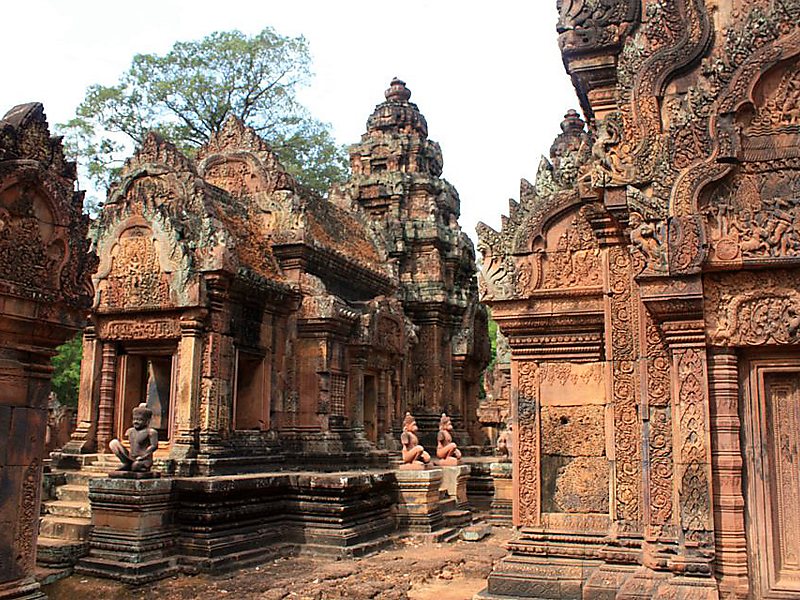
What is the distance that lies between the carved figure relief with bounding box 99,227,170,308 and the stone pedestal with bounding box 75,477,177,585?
3.10 m

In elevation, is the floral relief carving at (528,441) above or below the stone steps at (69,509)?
above

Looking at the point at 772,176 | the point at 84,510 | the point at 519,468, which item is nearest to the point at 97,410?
the point at 84,510

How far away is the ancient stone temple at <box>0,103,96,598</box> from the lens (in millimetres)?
6203

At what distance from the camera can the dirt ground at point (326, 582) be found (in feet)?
29.3

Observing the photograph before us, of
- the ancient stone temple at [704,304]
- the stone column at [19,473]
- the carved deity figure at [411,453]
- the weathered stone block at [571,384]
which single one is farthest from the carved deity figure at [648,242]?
the carved deity figure at [411,453]

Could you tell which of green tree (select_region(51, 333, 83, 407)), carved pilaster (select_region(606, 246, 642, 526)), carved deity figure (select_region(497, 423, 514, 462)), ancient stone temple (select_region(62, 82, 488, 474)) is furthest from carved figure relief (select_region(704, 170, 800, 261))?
green tree (select_region(51, 333, 83, 407))

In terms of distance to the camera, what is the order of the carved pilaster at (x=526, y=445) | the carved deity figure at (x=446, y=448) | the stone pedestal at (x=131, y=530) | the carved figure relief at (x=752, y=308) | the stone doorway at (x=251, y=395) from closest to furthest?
the carved figure relief at (x=752, y=308) < the carved pilaster at (x=526, y=445) < the stone pedestal at (x=131, y=530) < the stone doorway at (x=251, y=395) < the carved deity figure at (x=446, y=448)

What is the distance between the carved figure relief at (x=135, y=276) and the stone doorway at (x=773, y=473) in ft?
29.5

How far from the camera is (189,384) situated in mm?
11922

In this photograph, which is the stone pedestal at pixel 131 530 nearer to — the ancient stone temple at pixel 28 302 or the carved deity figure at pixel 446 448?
the ancient stone temple at pixel 28 302

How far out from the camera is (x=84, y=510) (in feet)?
36.7

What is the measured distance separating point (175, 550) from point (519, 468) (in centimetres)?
516

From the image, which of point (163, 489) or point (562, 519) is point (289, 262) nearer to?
point (163, 489)

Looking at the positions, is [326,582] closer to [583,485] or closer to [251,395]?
[583,485]
